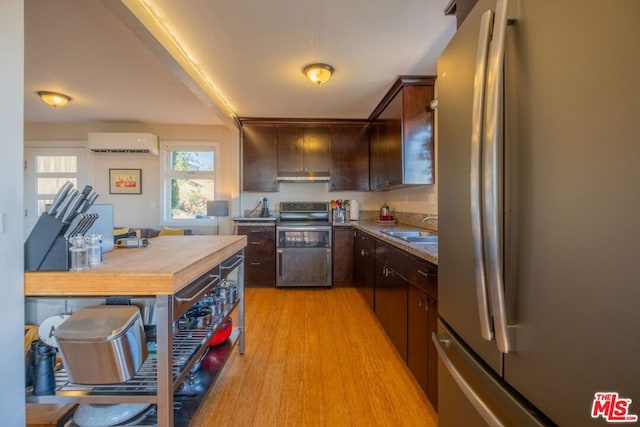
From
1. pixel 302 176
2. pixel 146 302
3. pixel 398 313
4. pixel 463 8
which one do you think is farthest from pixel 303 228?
pixel 463 8

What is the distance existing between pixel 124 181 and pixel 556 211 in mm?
5697

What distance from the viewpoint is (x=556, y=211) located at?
550mm

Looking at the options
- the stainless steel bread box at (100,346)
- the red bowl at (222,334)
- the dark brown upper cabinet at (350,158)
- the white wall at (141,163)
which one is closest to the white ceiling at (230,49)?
the dark brown upper cabinet at (350,158)

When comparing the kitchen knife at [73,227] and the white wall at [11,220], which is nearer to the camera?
the white wall at [11,220]

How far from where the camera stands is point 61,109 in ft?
13.6

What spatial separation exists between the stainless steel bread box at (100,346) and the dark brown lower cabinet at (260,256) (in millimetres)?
2976

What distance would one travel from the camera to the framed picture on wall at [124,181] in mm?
4766

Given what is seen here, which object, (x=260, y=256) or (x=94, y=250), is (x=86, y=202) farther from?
(x=260, y=256)

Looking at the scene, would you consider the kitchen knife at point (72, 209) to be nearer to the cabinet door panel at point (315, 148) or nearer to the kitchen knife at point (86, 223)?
the kitchen knife at point (86, 223)

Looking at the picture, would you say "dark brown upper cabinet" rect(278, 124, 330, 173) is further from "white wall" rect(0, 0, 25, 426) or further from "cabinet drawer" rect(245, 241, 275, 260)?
"white wall" rect(0, 0, 25, 426)

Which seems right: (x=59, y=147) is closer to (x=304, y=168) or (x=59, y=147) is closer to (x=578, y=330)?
(x=304, y=168)

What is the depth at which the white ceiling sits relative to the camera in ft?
6.32

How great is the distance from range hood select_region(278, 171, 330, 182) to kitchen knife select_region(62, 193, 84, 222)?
3295mm

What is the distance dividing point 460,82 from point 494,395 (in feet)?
3.02
